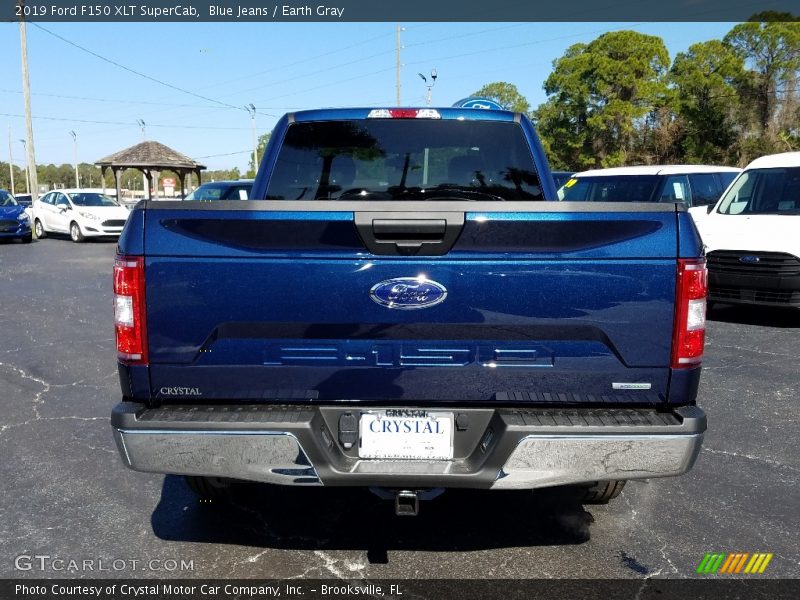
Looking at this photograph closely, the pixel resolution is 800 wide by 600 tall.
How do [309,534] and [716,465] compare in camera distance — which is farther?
[716,465]

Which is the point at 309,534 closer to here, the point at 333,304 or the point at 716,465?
the point at 333,304

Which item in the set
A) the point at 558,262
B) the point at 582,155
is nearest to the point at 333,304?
the point at 558,262

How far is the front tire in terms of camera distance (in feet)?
69.4

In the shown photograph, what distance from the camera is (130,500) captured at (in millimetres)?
3777

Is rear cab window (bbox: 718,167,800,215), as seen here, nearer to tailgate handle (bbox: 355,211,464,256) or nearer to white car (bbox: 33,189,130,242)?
tailgate handle (bbox: 355,211,464,256)

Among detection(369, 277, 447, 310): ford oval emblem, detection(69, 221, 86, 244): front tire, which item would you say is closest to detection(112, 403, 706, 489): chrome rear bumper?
detection(369, 277, 447, 310): ford oval emblem

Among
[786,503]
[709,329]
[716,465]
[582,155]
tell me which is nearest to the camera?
[786,503]

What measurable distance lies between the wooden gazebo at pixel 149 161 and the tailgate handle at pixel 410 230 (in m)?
29.2

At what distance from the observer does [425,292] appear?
2549mm

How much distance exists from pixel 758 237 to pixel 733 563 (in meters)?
6.36

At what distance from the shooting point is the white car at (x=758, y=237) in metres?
8.24

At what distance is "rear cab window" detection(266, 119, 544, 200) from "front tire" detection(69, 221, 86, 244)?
19411mm

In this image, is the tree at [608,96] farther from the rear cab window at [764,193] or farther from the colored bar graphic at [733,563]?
the colored bar graphic at [733,563]

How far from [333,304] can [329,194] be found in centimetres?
145
